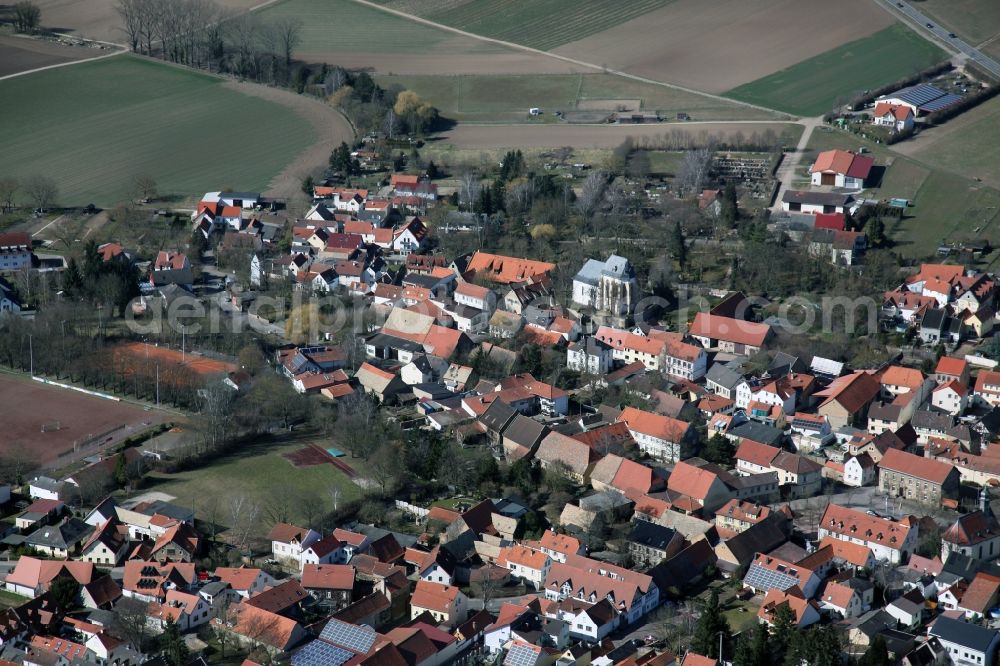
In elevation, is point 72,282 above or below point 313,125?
below

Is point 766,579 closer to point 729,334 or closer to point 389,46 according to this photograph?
point 729,334

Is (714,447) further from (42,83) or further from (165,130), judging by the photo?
(42,83)

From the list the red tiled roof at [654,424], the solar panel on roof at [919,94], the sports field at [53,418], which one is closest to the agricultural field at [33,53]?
the sports field at [53,418]

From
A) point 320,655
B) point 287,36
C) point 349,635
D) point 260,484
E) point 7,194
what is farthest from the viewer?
point 287,36

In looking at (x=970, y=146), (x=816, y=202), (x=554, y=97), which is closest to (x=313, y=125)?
(x=554, y=97)

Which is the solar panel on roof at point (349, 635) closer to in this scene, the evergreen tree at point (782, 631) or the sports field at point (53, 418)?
the evergreen tree at point (782, 631)

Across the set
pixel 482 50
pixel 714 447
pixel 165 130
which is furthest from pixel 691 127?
pixel 714 447

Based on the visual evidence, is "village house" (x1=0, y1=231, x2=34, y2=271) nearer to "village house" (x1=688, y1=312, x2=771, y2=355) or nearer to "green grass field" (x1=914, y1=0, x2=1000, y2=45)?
"village house" (x1=688, y1=312, x2=771, y2=355)
